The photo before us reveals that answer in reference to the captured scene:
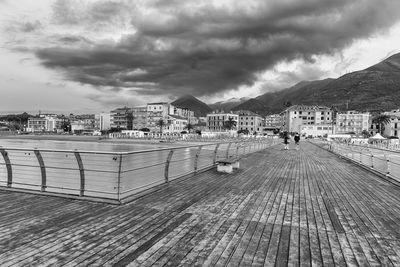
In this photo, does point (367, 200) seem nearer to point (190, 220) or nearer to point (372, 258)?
point (372, 258)

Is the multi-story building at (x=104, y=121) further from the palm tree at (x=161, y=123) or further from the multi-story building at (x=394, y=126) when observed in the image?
the multi-story building at (x=394, y=126)

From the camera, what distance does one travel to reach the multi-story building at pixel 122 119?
15168cm

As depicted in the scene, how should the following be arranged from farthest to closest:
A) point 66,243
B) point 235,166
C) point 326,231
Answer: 1. point 235,166
2. point 326,231
3. point 66,243

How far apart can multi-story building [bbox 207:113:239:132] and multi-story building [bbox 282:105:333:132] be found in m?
27.8

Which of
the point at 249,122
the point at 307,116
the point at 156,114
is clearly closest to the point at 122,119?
the point at 156,114

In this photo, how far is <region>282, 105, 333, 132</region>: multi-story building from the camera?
134m

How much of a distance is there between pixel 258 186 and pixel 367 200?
9.61 ft

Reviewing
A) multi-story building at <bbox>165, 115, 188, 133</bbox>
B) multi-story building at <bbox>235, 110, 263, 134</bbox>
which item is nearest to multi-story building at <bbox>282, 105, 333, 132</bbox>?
multi-story building at <bbox>235, 110, 263, 134</bbox>

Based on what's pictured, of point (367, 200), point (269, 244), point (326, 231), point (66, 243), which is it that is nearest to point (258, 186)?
point (367, 200)

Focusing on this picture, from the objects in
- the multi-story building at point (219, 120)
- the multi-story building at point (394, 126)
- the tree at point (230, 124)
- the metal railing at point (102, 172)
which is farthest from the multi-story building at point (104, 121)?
the metal railing at point (102, 172)

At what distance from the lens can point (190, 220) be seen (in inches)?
207

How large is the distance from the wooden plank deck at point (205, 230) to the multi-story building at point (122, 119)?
484 feet

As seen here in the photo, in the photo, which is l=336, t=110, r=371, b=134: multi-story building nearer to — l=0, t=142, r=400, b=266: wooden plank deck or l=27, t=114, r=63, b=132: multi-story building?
l=0, t=142, r=400, b=266: wooden plank deck

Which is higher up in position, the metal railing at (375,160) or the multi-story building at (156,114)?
the multi-story building at (156,114)
